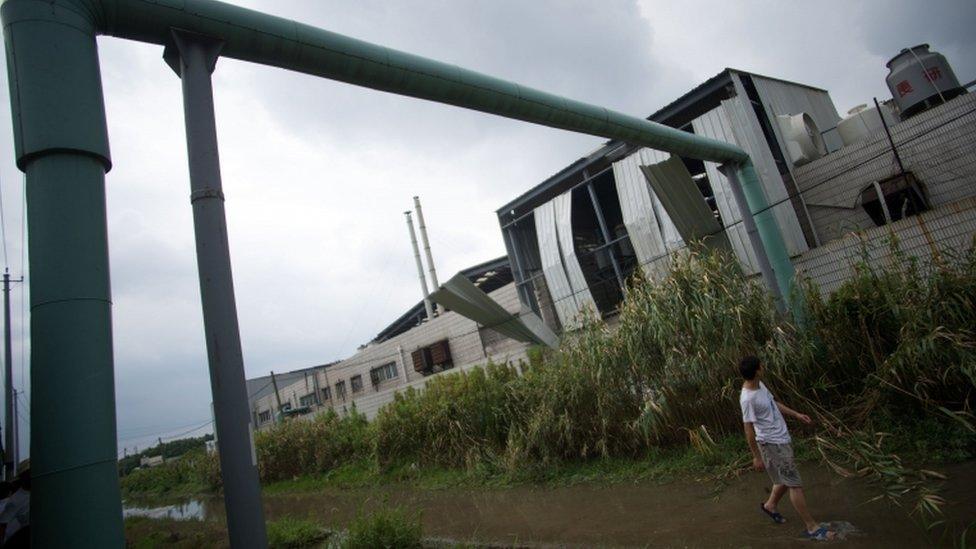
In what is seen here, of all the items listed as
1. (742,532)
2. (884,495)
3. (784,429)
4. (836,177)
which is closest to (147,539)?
(742,532)

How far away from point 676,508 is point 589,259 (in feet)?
35.9

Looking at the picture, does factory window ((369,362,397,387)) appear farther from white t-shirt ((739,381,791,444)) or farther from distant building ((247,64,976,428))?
white t-shirt ((739,381,791,444))

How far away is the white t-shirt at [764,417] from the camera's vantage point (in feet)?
13.0

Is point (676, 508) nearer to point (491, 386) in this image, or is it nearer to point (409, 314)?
point (491, 386)

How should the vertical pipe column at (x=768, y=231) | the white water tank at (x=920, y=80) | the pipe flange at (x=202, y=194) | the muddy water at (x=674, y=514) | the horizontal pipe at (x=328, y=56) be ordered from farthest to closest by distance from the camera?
the white water tank at (x=920, y=80), the vertical pipe column at (x=768, y=231), the muddy water at (x=674, y=514), the horizontal pipe at (x=328, y=56), the pipe flange at (x=202, y=194)

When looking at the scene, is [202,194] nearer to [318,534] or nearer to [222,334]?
[222,334]

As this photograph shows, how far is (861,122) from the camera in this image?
439 inches

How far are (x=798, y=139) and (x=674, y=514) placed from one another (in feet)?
31.2

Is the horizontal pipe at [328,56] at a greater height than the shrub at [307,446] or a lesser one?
greater

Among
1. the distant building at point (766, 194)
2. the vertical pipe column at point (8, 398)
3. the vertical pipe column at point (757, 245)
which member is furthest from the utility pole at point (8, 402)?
the vertical pipe column at point (757, 245)

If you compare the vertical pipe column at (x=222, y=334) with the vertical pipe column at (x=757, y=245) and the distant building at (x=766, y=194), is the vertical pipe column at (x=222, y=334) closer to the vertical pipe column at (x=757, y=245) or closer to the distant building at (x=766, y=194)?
the distant building at (x=766, y=194)

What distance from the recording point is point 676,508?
496 centimetres

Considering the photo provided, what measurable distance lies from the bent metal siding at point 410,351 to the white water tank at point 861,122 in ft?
29.8

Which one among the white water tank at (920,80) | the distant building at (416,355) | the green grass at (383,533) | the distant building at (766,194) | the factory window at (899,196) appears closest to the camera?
the green grass at (383,533)
